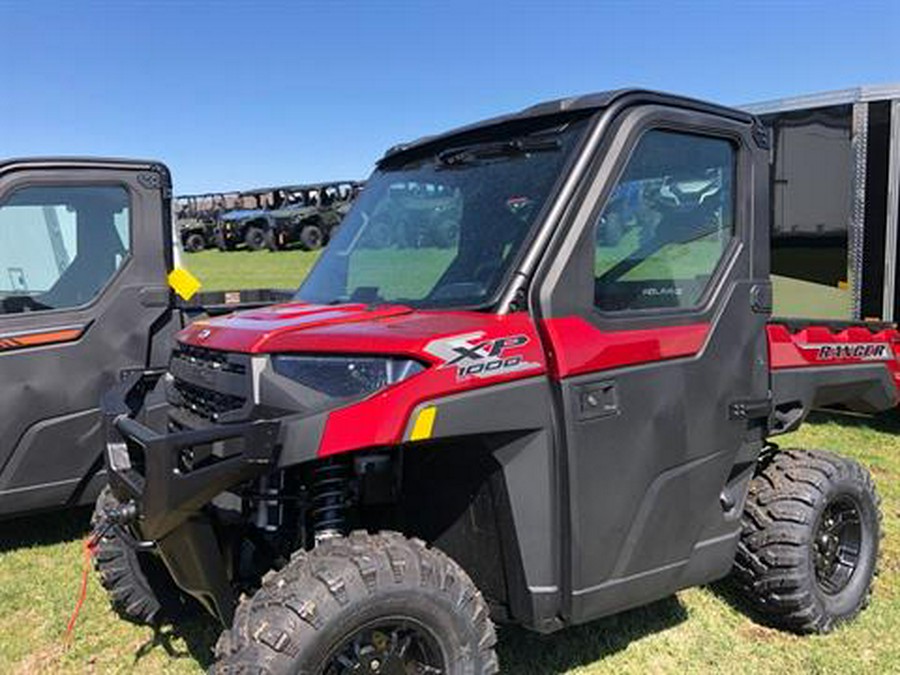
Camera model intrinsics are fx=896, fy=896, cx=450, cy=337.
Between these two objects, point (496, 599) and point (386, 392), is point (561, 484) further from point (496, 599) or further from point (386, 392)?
point (386, 392)

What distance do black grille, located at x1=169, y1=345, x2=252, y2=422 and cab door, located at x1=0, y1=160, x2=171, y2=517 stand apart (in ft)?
5.97

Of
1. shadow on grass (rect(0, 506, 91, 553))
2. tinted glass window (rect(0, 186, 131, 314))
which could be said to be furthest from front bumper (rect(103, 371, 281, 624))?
shadow on grass (rect(0, 506, 91, 553))

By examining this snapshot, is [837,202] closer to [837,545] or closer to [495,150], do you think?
[837,545]

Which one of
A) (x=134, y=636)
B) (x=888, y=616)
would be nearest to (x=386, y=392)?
(x=134, y=636)

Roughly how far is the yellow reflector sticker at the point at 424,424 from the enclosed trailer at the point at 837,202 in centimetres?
587

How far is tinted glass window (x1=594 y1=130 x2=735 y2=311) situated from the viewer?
3041mm

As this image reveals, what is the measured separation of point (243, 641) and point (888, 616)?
2959mm

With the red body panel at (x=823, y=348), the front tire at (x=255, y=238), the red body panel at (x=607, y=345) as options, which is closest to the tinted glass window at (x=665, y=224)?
the red body panel at (x=607, y=345)

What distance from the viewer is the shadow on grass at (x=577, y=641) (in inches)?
141

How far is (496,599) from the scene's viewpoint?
3.02m

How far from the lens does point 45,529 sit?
555cm

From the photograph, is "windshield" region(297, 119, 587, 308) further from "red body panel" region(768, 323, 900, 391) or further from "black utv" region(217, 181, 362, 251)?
"black utv" region(217, 181, 362, 251)

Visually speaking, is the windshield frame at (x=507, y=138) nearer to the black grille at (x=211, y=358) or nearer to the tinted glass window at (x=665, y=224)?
the tinted glass window at (x=665, y=224)

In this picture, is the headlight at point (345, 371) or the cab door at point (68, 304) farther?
the cab door at point (68, 304)
